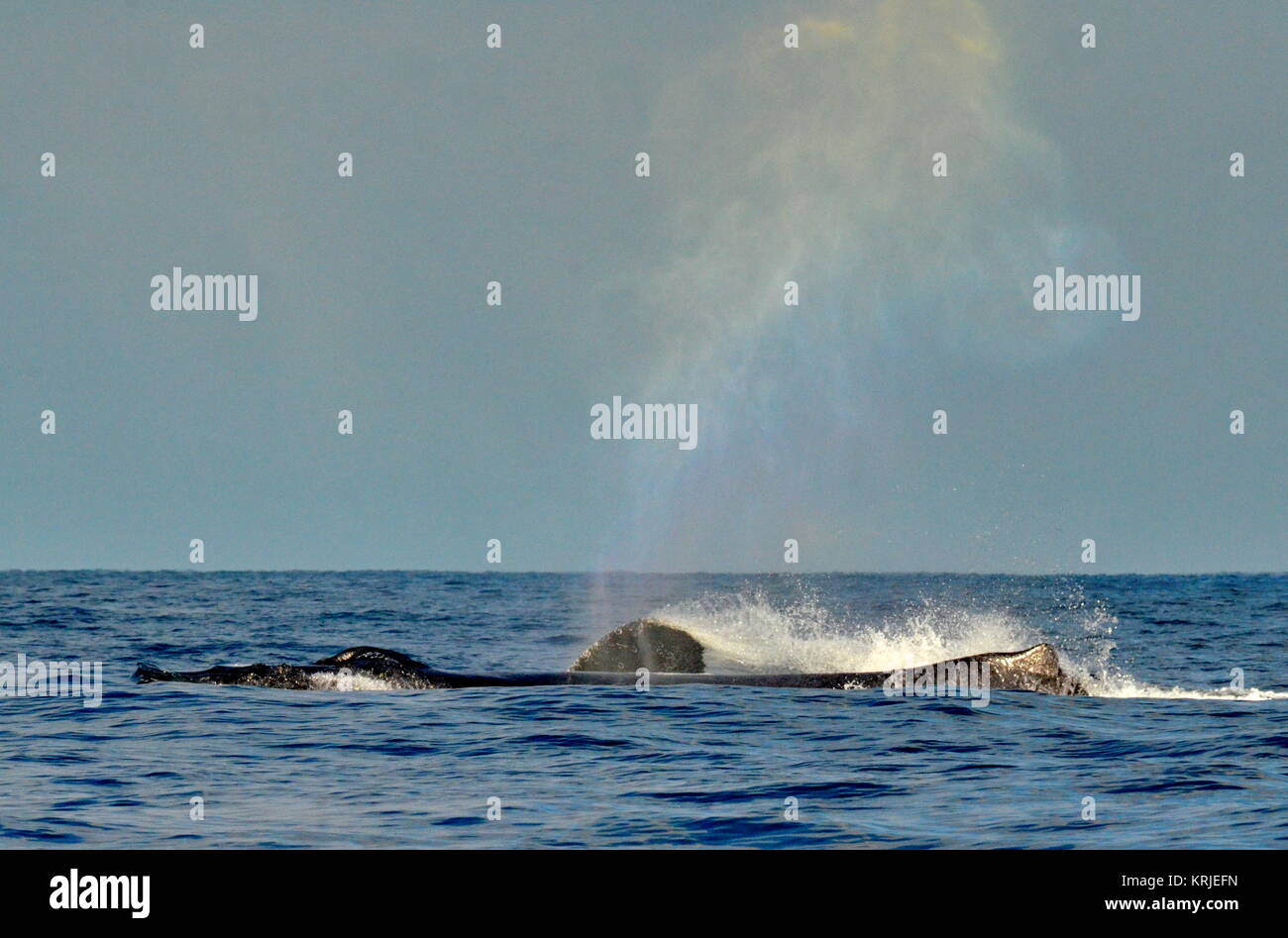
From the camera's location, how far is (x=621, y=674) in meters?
26.3

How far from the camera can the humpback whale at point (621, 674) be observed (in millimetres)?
24766

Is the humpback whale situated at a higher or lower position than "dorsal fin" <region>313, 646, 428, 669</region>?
lower

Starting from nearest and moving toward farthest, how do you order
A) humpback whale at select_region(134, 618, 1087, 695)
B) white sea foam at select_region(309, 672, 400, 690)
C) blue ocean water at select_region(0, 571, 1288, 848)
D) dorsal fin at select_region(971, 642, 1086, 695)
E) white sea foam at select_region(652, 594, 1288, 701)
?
blue ocean water at select_region(0, 571, 1288, 848) < dorsal fin at select_region(971, 642, 1086, 695) < humpback whale at select_region(134, 618, 1087, 695) < white sea foam at select_region(309, 672, 400, 690) < white sea foam at select_region(652, 594, 1288, 701)

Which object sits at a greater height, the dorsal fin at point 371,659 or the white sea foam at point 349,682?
the dorsal fin at point 371,659

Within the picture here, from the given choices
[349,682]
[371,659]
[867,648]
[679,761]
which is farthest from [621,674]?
[679,761]

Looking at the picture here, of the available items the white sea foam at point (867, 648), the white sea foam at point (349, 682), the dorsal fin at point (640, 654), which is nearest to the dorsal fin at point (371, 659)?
the white sea foam at point (349, 682)

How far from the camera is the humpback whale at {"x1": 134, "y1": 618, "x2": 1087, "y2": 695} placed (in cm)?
2477

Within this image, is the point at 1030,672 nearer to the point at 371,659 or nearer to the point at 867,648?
the point at 867,648

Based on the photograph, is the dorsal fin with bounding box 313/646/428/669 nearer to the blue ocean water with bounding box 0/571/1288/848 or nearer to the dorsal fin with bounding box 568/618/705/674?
the blue ocean water with bounding box 0/571/1288/848

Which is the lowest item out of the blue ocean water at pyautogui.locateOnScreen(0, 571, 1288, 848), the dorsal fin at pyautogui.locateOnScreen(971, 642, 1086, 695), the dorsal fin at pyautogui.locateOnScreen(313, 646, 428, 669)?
the blue ocean water at pyautogui.locateOnScreen(0, 571, 1288, 848)

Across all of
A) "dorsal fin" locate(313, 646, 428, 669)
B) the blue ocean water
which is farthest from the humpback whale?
the blue ocean water

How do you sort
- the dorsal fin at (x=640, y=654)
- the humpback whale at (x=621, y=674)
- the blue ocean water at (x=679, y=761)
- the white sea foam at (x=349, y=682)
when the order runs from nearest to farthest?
1. the blue ocean water at (x=679, y=761)
2. the humpback whale at (x=621, y=674)
3. the white sea foam at (x=349, y=682)
4. the dorsal fin at (x=640, y=654)

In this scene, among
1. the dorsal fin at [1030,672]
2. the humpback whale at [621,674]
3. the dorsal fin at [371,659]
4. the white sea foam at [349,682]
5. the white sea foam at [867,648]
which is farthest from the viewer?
the dorsal fin at [371,659]

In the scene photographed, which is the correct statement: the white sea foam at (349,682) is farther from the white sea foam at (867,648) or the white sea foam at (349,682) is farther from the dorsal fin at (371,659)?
the white sea foam at (867,648)
